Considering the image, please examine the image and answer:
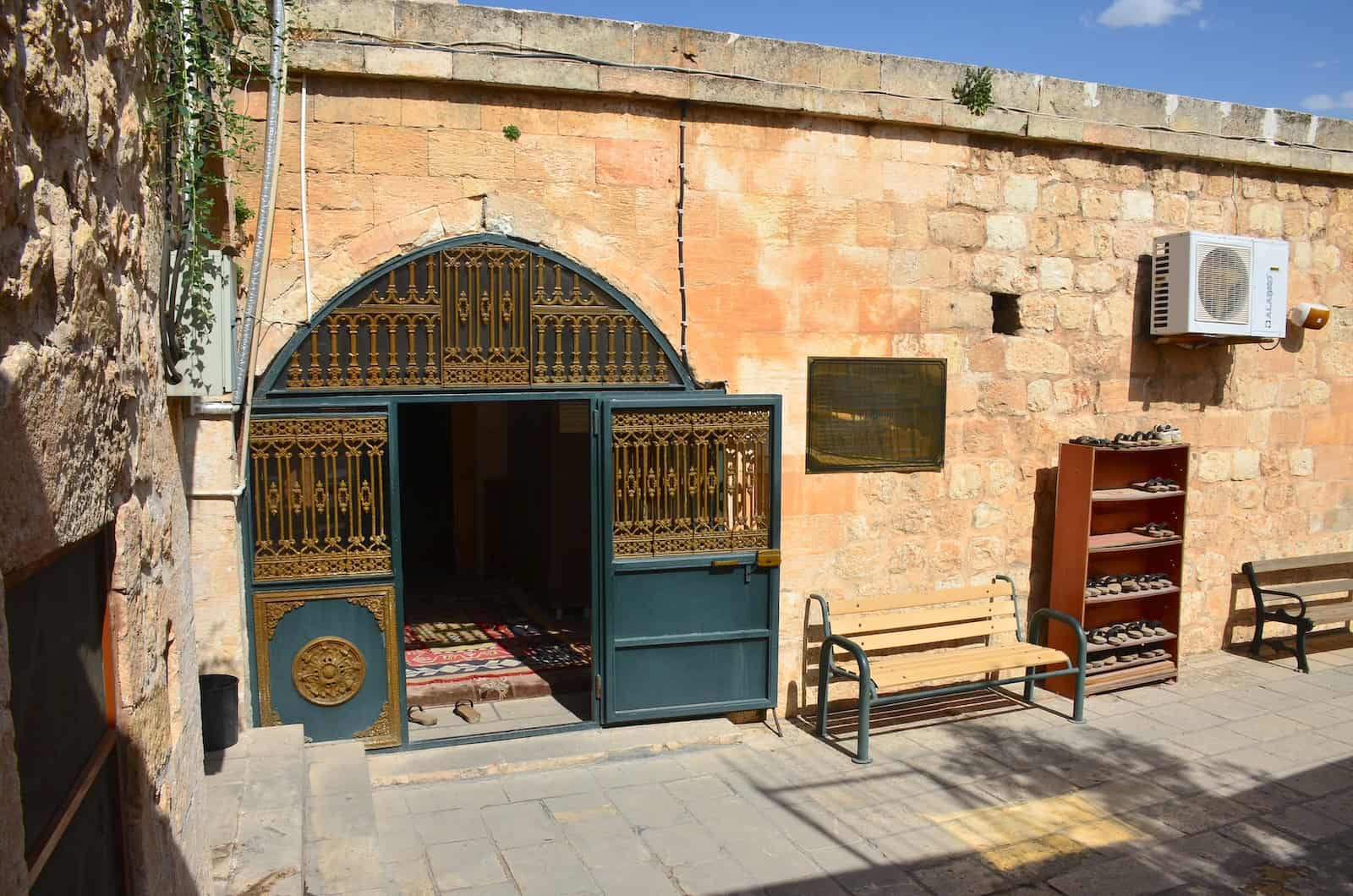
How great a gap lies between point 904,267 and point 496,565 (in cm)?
529

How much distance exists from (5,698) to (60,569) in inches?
16.9

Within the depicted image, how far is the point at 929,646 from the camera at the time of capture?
6344 millimetres

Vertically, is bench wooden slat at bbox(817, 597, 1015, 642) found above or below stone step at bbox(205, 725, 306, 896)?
above

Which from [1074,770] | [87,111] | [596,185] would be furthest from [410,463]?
[87,111]

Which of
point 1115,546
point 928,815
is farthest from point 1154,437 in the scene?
point 928,815

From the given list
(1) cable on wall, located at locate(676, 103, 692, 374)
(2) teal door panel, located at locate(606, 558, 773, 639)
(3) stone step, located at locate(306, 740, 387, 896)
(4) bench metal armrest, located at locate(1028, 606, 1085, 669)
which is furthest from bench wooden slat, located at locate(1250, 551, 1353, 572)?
(3) stone step, located at locate(306, 740, 387, 896)

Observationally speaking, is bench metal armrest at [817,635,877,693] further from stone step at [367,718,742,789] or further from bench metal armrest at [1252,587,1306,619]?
bench metal armrest at [1252,587,1306,619]

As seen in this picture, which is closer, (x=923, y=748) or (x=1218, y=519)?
(x=923, y=748)

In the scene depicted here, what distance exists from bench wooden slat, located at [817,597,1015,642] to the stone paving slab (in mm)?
606

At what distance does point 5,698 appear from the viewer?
1474mm

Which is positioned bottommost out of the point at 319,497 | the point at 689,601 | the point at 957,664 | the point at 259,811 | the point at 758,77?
the point at 259,811

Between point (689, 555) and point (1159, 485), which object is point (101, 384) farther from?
point (1159, 485)

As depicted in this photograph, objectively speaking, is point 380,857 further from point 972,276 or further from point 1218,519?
point 1218,519

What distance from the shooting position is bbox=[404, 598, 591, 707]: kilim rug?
6.19m
